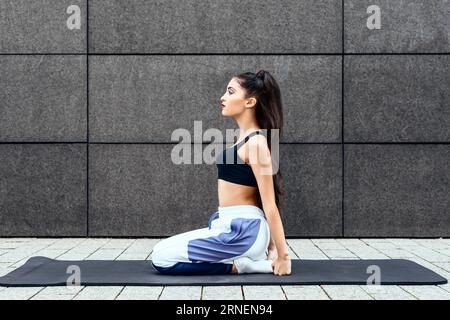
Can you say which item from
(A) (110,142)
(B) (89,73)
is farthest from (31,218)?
(B) (89,73)

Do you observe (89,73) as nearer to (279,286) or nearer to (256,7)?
(256,7)

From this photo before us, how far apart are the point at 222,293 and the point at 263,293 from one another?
305 millimetres

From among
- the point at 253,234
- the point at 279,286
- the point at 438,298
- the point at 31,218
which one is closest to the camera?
the point at 438,298

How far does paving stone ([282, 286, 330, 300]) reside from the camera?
3.70 m

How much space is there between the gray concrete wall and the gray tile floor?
1.38ft

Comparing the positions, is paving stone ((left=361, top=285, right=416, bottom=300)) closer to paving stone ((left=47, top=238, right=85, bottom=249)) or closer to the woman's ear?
the woman's ear

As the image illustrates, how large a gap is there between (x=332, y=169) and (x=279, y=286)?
3037 millimetres

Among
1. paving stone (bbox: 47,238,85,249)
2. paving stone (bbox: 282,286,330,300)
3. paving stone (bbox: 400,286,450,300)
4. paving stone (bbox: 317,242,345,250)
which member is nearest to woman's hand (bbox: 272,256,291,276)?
paving stone (bbox: 282,286,330,300)

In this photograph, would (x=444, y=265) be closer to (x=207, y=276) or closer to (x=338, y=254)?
(x=338, y=254)

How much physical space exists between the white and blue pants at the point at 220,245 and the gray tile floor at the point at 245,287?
34 cm

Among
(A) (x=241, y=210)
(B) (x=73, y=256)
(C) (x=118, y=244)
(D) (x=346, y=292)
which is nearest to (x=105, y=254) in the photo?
(B) (x=73, y=256)

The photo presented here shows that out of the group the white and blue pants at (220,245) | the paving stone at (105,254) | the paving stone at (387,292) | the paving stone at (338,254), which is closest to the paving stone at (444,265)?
the paving stone at (338,254)

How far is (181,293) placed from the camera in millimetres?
3814

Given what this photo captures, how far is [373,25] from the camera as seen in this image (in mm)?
6793
